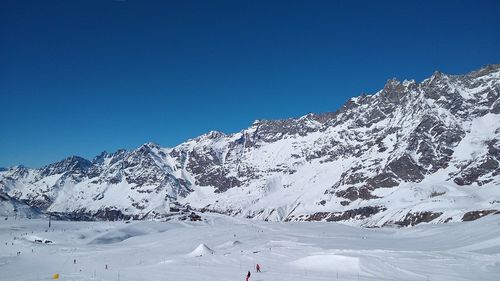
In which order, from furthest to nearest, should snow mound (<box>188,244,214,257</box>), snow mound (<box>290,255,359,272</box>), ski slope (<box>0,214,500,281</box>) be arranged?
snow mound (<box>188,244,214,257</box>), snow mound (<box>290,255,359,272</box>), ski slope (<box>0,214,500,281</box>)

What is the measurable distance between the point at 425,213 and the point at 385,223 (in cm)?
2210

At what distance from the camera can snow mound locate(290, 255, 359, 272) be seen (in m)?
53.5

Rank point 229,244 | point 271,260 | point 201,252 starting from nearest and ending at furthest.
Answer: point 271,260, point 201,252, point 229,244

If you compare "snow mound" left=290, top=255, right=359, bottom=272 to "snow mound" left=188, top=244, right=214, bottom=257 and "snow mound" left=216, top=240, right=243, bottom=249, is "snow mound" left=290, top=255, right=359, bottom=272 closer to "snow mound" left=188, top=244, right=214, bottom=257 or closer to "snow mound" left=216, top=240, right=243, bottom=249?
"snow mound" left=188, top=244, right=214, bottom=257

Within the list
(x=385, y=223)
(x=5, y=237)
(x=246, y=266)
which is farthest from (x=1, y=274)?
(x=385, y=223)

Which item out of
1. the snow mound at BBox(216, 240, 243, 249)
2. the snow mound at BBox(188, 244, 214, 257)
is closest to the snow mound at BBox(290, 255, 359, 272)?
the snow mound at BBox(188, 244, 214, 257)

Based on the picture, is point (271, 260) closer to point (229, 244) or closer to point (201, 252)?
point (201, 252)

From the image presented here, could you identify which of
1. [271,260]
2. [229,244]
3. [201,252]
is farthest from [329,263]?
[229,244]

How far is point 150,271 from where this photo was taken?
193ft

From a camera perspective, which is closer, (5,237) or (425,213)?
(5,237)

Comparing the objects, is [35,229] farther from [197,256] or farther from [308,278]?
[308,278]

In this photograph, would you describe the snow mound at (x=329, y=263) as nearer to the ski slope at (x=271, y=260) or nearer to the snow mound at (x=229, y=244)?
the ski slope at (x=271, y=260)

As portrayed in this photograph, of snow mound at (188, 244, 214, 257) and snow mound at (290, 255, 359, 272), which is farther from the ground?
snow mound at (290, 255, 359, 272)

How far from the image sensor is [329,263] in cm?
5675
